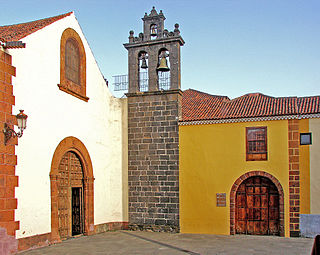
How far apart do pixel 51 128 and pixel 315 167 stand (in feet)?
25.1

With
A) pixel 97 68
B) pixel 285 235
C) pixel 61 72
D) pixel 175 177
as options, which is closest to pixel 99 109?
pixel 97 68

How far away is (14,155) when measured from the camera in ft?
31.1

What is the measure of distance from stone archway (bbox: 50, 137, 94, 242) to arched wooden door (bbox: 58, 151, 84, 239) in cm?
12

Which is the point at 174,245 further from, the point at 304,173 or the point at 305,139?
the point at 305,139

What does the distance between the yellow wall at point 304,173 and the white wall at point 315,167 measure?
9 centimetres

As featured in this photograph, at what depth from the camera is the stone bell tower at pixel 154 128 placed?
14.2 meters

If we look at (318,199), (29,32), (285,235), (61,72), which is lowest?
(285,235)

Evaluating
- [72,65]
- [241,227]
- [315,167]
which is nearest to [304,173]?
[315,167]

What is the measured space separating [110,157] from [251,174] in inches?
183

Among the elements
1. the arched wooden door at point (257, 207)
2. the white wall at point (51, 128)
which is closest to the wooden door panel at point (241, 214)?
the arched wooden door at point (257, 207)

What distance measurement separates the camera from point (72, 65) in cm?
1248

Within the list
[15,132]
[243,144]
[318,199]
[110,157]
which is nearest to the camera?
[15,132]

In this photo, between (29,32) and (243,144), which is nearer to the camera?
(29,32)

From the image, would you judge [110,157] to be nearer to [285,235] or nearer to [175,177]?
[175,177]
